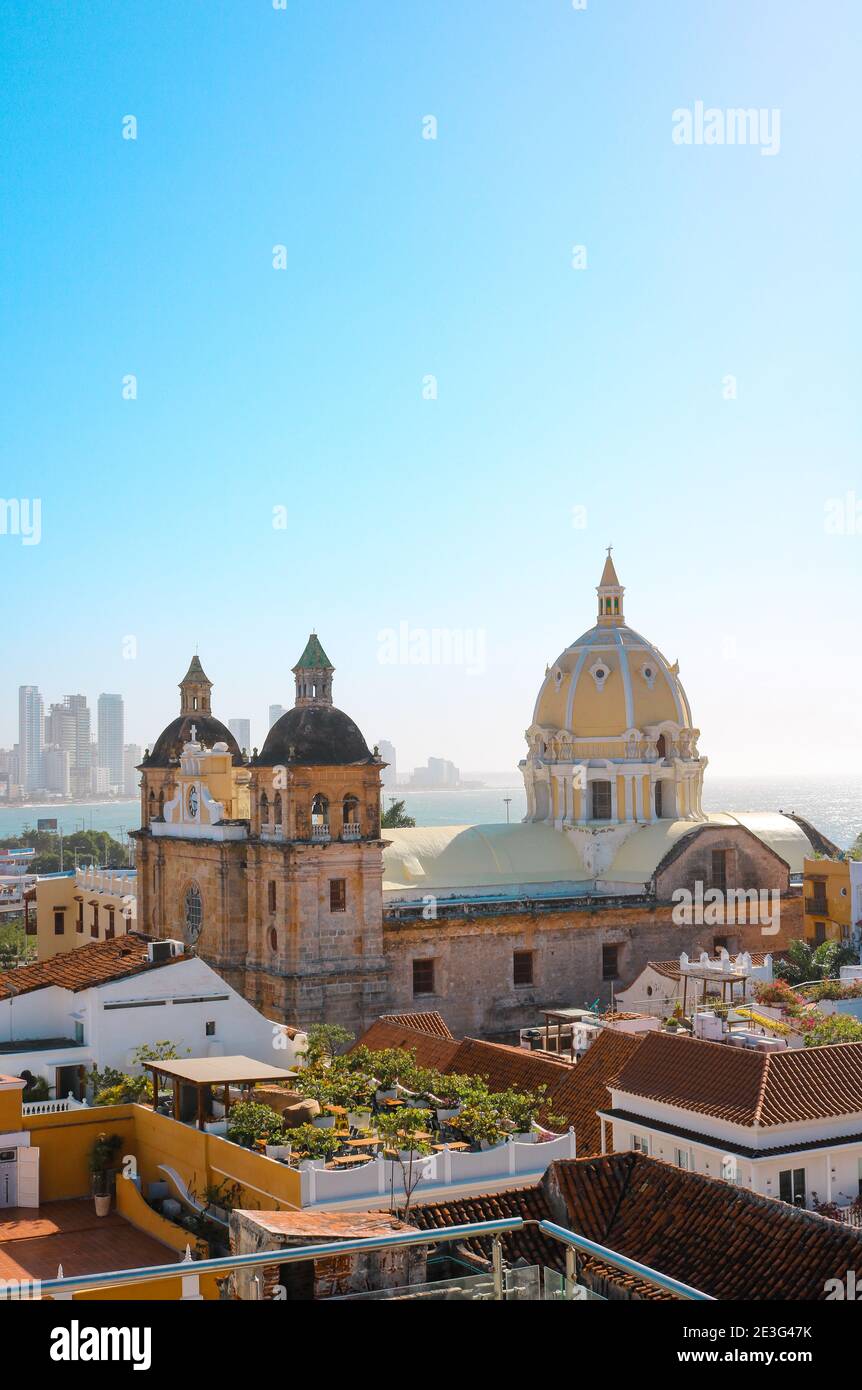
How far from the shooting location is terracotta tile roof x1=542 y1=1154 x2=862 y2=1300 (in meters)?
17.9

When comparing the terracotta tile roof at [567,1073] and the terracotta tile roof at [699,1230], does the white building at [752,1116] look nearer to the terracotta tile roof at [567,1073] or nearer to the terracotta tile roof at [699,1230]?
the terracotta tile roof at [567,1073]

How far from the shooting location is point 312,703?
43.7m

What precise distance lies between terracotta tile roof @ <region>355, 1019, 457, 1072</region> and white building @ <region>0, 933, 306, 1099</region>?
170 inches

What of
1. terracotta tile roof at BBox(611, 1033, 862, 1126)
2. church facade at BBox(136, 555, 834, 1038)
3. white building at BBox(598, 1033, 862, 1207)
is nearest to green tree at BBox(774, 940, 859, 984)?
church facade at BBox(136, 555, 834, 1038)

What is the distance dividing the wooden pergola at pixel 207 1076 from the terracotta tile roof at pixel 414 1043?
785cm

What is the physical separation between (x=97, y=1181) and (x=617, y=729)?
30679 millimetres

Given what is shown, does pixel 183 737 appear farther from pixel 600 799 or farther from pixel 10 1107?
pixel 10 1107

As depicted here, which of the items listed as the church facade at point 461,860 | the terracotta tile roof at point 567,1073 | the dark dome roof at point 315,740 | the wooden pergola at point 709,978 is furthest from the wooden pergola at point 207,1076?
the dark dome roof at point 315,740

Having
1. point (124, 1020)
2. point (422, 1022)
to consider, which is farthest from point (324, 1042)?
point (422, 1022)

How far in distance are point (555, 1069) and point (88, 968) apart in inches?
394

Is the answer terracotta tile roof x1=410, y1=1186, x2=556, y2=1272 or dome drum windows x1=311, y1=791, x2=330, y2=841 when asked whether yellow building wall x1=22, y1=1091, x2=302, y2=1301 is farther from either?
dome drum windows x1=311, y1=791, x2=330, y2=841

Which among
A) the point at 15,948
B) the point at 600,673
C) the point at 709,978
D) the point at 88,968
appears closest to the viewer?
the point at 88,968

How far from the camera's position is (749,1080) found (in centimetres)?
2461

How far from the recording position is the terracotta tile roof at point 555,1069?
28.3 metres
